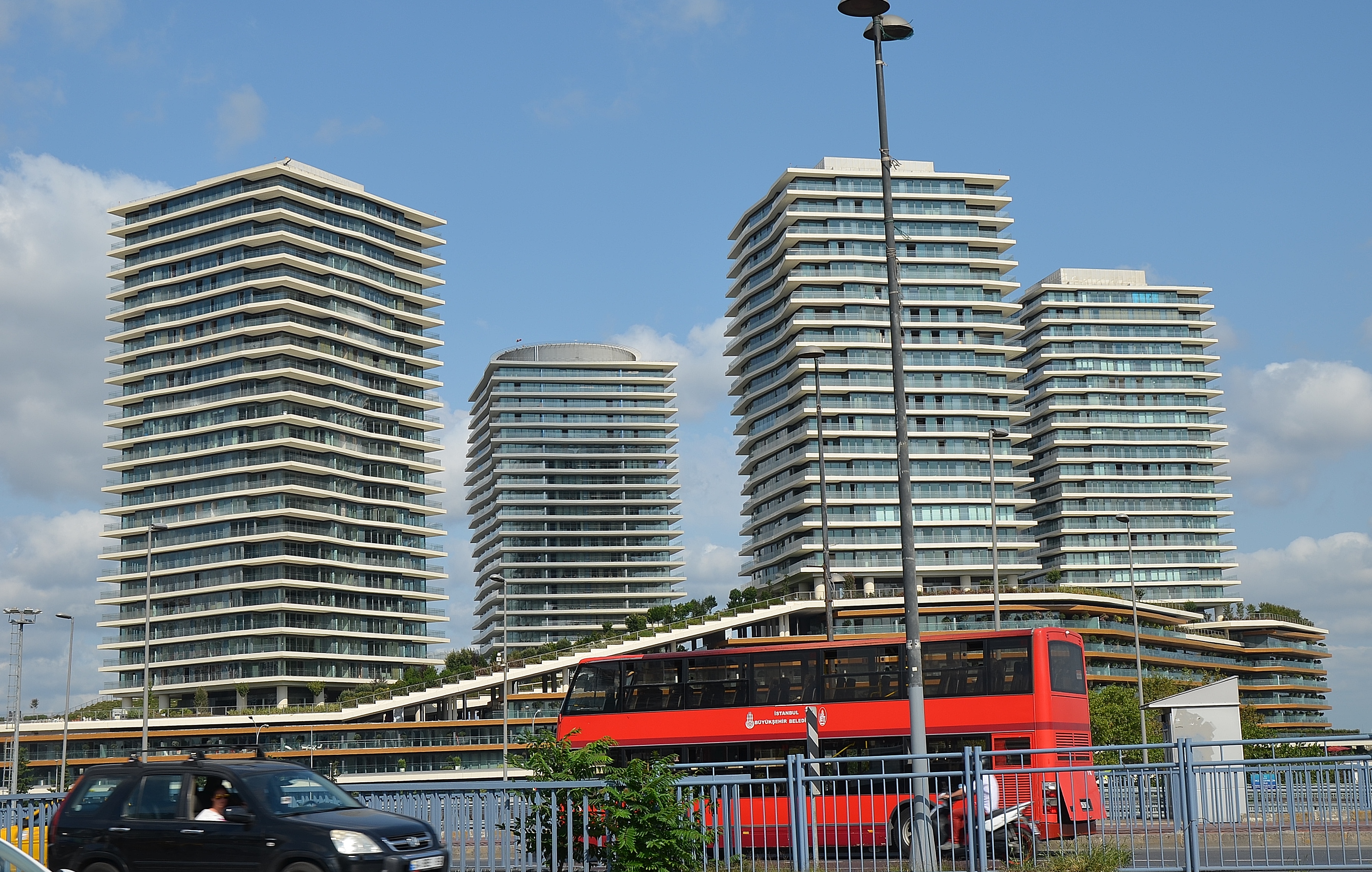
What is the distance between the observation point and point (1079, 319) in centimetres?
14575

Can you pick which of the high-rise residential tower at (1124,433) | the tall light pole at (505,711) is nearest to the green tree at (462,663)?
the tall light pole at (505,711)

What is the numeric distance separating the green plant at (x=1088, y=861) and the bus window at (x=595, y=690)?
48.0ft

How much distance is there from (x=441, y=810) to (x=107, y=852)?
365 centimetres

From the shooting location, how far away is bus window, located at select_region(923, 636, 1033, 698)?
84.4 ft

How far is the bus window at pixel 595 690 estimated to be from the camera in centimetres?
2858

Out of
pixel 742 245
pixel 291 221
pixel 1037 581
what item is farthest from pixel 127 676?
pixel 1037 581

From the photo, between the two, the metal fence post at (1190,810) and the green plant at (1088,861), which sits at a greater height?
the metal fence post at (1190,810)

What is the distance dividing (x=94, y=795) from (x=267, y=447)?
9874cm

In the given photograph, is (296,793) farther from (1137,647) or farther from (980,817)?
(1137,647)

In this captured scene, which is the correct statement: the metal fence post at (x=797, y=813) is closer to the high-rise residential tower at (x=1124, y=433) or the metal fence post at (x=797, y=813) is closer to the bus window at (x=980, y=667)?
the bus window at (x=980, y=667)

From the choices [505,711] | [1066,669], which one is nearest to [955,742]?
[1066,669]

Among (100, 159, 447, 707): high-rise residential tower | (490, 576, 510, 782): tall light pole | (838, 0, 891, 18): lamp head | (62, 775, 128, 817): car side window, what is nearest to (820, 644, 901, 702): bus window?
(838, 0, 891, 18): lamp head

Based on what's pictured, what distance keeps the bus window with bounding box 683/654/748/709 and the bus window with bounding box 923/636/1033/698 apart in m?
3.84

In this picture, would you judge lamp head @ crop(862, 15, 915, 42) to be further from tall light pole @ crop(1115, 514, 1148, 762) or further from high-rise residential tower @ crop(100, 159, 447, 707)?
high-rise residential tower @ crop(100, 159, 447, 707)
